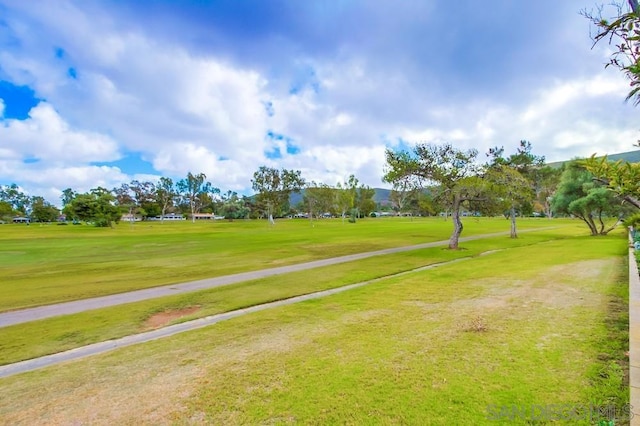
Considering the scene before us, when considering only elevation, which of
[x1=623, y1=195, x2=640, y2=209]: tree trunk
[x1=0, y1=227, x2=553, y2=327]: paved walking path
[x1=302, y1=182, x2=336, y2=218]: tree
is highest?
[x1=302, y1=182, x2=336, y2=218]: tree

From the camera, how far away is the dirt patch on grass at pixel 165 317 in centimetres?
762

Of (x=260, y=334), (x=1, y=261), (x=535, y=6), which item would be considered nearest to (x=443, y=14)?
(x=535, y=6)

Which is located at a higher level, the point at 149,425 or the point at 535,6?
the point at 535,6

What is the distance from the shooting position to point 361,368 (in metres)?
4.50

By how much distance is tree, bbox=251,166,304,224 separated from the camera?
65312mm

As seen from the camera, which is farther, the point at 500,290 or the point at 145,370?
the point at 500,290

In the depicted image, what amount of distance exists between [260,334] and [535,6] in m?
10.1

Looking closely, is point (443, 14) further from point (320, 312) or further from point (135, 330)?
point (135, 330)

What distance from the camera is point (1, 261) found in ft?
63.7

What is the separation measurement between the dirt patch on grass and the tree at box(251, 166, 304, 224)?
56720 mm

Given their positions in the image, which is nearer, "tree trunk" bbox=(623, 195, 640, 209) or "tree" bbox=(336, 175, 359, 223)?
"tree trunk" bbox=(623, 195, 640, 209)

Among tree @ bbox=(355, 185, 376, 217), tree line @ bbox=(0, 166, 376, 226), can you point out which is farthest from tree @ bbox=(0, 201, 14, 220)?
tree @ bbox=(355, 185, 376, 217)

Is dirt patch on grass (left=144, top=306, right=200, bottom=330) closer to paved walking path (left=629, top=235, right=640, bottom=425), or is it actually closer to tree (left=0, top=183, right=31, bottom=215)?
paved walking path (left=629, top=235, right=640, bottom=425)

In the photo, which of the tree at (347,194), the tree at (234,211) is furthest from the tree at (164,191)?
the tree at (347,194)
